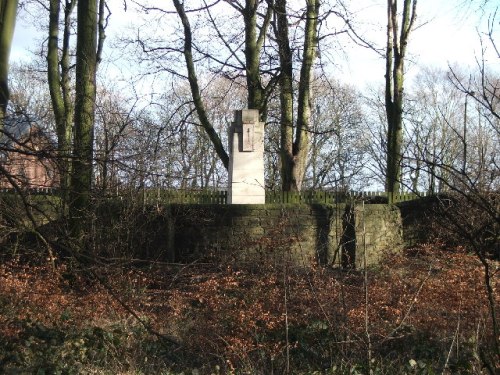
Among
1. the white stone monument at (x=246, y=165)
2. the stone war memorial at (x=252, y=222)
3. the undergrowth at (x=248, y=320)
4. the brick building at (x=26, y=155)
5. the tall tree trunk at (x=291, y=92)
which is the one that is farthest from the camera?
the tall tree trunk at (x=291, y=92)

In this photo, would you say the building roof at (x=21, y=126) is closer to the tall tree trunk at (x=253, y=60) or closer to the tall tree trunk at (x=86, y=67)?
the tall tree trunk at (x=86, y=67)

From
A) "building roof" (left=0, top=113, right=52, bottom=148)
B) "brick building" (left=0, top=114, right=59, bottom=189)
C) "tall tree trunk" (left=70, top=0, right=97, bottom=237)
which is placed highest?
"tall tree trunk" (left=70, top=0, right=97, bottom=237)

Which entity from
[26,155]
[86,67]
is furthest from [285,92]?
[26,155]

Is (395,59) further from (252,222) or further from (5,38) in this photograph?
(5,38)

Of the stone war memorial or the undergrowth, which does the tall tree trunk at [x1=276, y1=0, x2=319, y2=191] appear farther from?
the undergrowth

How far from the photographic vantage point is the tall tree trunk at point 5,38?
4957 millimetres

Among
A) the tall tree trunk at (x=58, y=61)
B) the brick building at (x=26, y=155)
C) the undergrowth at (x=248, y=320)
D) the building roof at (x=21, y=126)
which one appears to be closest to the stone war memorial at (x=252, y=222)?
the undergrowth at (x=248, y=320)

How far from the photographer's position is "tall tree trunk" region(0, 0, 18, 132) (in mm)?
4957

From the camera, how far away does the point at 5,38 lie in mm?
5094

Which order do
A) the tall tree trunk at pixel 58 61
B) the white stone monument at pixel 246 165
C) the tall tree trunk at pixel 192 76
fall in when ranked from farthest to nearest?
the tall tree trunk at pixel 58 61
the tall tree trunk at pixel 192 76
the white stone monument at pixel 246 165

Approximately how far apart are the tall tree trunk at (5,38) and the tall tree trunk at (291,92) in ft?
41.0

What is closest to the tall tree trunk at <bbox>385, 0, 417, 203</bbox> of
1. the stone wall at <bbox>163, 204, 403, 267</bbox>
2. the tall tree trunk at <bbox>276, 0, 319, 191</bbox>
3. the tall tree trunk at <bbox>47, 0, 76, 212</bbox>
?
the tall tree trunk at <bbox>276, 0, 319, 191</bbox>

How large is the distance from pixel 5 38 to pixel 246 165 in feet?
31.5

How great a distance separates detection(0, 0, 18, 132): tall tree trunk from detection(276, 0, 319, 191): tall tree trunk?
12497mm
